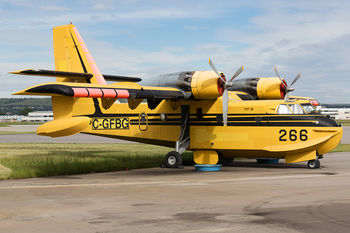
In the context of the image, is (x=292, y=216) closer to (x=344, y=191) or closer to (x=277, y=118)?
(x=344, y=191)

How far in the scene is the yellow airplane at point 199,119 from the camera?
17.6 metres

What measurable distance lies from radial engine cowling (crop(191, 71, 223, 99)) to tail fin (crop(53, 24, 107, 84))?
684 cm

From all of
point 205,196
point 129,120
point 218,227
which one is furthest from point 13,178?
point 218,227

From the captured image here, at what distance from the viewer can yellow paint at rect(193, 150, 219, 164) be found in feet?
63.0

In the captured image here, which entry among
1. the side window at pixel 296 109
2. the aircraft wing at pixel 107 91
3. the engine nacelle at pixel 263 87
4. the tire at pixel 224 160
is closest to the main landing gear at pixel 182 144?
the aircraft wing at pixel 107 91

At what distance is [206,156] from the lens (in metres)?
19.4

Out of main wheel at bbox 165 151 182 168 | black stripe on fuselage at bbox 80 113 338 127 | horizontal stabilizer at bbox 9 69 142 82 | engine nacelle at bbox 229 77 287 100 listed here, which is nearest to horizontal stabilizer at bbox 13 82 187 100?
black stripe on fuselage at bbox 80 113 338 127

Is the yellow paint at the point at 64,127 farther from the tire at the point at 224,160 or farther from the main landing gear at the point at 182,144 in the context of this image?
the tire at the point at 224,160

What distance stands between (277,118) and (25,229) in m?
13.3

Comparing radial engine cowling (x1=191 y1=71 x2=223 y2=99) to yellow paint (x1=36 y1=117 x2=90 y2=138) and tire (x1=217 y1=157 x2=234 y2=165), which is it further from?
yellow paint (x1=36 y1=117 x2=90 y2=138)

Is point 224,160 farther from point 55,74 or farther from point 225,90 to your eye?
point 55,74

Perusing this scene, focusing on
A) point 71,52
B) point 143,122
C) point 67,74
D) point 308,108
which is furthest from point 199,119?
point 71,52

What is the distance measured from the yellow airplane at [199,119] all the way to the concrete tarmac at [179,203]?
7.36 ft

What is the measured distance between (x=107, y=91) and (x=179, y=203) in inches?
264
